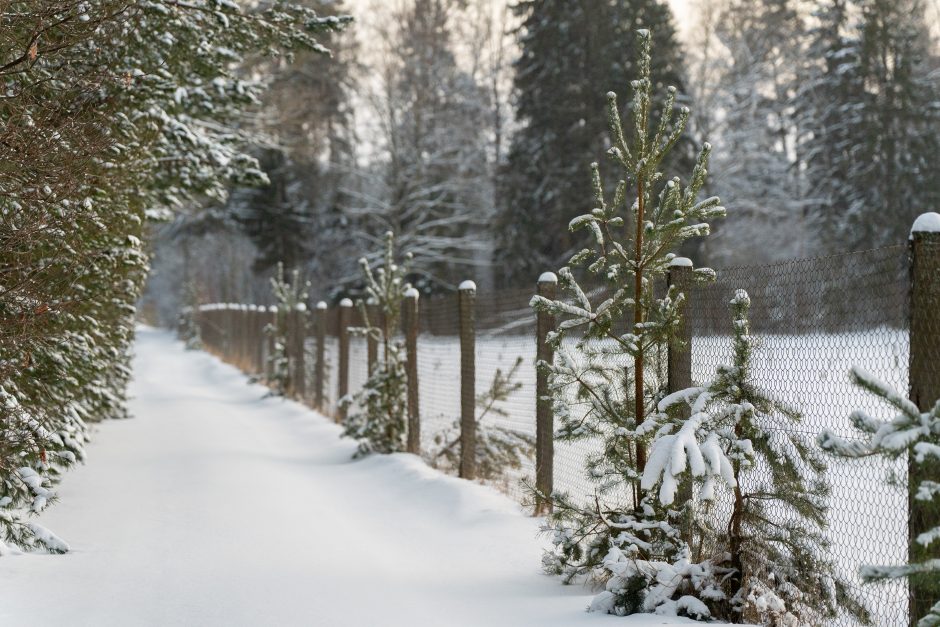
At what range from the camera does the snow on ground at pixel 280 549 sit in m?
4.81

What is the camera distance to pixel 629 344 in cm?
495

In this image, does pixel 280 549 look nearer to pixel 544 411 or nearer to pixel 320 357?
pixel 544 411

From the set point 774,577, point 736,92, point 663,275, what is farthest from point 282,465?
point 736,92

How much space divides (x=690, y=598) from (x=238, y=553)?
289 centimetres

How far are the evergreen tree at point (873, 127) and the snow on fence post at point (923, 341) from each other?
25.4 m

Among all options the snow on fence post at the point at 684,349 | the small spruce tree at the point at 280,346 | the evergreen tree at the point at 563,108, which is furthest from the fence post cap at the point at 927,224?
the evergreen tree at the point at 563,108

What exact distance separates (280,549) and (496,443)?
3135 mm

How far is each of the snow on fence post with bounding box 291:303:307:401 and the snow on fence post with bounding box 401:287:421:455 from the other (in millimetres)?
5955

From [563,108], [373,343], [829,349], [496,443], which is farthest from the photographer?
[563,108]

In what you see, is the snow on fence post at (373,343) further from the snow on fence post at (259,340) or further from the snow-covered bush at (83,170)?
the snow on fence post at (259,340)

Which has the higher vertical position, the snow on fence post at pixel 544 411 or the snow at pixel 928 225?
the snow at pixel 928 225

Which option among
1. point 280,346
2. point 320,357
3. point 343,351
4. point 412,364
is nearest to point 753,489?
point 412,364

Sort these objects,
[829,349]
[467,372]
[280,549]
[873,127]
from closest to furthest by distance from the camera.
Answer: [829,349] → [280,549] → [467,372] → [873,127]

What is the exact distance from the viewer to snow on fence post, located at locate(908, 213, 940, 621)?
3.47m
